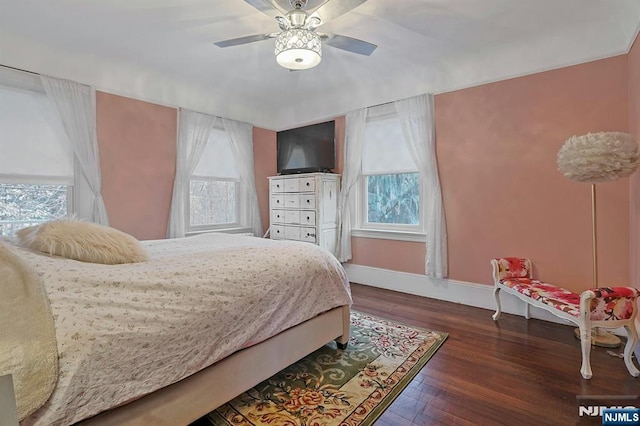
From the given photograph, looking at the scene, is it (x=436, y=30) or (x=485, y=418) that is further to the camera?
(x=436, y=30)

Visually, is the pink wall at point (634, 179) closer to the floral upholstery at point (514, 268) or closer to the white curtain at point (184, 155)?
the floral upholstery at point (514, 268)

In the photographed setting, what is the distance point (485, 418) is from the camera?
1.56 m

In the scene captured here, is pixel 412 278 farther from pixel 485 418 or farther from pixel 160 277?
pixel 160 277

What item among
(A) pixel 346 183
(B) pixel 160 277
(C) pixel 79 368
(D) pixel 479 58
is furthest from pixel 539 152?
(C) pixel 79 368

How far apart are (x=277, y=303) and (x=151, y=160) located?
2769 mm

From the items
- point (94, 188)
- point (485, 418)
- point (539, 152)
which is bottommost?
point (485, 418)

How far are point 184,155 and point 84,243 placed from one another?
8.02 feet

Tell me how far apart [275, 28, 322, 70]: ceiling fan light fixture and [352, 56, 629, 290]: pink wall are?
1981 mm

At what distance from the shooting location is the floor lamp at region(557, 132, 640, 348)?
2.12 metres

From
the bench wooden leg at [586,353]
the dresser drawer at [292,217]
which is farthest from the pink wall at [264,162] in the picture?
the bench wooden leg at [586,353]

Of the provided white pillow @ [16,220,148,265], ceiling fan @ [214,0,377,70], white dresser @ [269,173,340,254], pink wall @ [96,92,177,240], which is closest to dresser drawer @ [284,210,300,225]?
white dresser @ [269,173,340,254]

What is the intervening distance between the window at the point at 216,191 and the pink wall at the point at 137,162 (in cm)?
37

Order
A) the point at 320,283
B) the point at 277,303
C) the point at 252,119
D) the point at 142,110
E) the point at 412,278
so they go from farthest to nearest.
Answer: the point at 252,119 → the point at 412,278 → the point at 142,110 → the point at 320,283 → the point at 277,303

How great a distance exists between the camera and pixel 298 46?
1985 mm
